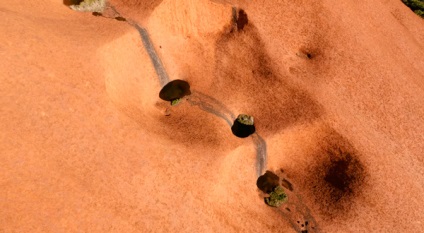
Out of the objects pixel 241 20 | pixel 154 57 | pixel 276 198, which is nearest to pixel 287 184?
pixel 276 198

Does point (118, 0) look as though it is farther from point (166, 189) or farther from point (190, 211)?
point (190, 211)

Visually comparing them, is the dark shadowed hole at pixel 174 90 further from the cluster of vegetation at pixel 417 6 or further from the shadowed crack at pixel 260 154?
the cluster of vegetation at pixel 417 6

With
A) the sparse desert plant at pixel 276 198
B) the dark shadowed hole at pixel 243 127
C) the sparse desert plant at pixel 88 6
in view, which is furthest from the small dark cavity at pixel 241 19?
the sparse desert plant at pixel 276 198

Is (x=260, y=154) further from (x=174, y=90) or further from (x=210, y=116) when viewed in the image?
(x=174, y=90)

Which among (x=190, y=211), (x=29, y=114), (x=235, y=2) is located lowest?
(x=190, y=211)

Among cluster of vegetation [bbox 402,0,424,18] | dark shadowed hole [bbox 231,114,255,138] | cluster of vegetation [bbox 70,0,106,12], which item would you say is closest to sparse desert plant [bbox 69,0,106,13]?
cluster of vegetation [bbox 70,0,106,12]

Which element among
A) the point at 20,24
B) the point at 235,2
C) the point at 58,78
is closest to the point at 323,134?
the point at 235,2
